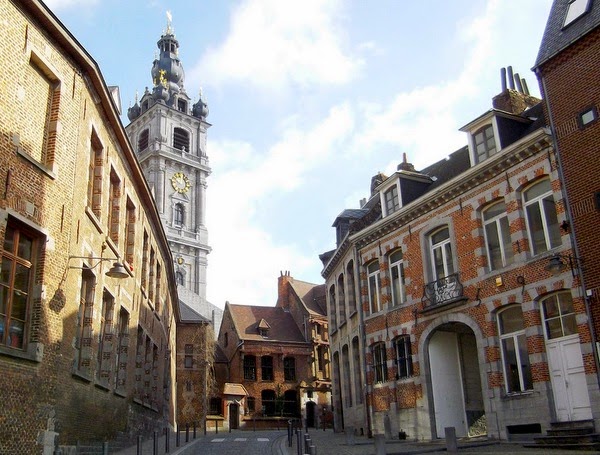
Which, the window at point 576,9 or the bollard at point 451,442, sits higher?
the window at point 576,9

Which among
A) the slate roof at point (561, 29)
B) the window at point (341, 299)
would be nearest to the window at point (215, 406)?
the window at point (341, 299)

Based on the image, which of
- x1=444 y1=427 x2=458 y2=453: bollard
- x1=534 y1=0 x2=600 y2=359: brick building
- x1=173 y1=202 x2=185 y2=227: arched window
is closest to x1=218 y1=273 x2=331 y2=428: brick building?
x1=173 y1=202 x2=185 y2=227: arched window

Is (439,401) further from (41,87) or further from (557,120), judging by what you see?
(41,87)

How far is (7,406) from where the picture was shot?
10578mm

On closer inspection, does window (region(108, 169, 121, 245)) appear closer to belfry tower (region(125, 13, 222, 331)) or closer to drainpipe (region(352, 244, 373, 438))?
drainpipe (region(352, 244, 373, 438))

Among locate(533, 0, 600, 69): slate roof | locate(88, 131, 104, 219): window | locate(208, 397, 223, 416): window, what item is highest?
locate(533, 0, 600, 69): slate roof

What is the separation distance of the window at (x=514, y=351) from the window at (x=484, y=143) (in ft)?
15.1

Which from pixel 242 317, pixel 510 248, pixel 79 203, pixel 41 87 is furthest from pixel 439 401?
pixel 242 317

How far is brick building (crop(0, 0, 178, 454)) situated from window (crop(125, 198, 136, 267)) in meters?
1.39

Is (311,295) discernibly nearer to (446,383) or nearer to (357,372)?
(357,372)

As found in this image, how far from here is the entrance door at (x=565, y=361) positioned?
1563 centimetres

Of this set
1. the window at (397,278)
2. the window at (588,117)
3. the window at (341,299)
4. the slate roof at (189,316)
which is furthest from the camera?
the slate roof at (189,316)

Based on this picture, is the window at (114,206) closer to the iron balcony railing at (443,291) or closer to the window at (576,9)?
the iron balcony railing at (443,291)

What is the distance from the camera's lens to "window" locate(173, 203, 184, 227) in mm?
73238
